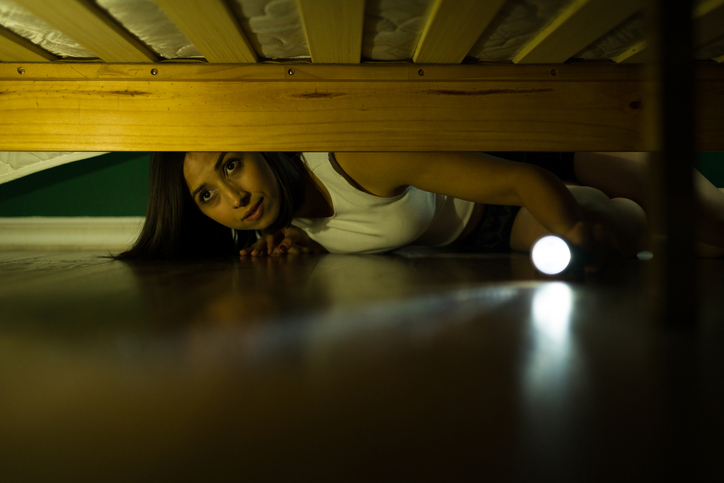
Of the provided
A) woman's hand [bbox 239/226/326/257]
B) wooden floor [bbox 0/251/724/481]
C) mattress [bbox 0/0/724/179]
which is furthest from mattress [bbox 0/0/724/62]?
woman's hand [bbox 239/226/326/257]

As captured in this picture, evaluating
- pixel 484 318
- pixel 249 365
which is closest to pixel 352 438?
pixel 249 365

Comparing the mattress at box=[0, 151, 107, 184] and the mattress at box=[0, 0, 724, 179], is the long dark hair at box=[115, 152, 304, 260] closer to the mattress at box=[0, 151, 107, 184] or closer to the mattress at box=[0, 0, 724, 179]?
the mattress at box=[0, 0, 724, 179]

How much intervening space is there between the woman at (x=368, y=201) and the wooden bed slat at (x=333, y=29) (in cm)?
30

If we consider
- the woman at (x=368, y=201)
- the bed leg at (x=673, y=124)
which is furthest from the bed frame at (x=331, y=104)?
the bed leg at (x=673, y=124)

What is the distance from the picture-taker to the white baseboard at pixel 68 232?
1.78m

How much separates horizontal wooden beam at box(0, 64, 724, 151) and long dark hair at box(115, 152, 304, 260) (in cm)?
41

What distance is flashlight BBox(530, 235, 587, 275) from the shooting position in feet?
2.26

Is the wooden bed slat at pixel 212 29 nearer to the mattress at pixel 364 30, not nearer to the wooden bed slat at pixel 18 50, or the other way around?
the mattress at pixel 364 30

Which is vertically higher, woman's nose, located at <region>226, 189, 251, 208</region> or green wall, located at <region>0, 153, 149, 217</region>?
green wall, located at <region>0, 153, 149, 217</region>

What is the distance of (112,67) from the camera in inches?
29.2

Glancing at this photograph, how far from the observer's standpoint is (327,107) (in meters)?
0.76

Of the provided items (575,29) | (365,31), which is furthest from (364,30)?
(575,29)

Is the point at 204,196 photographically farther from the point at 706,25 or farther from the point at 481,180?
the point at 706,25

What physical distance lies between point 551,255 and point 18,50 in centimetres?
84
